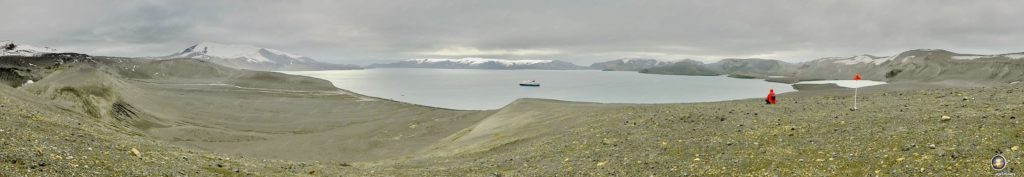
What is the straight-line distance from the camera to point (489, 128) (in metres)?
42.9

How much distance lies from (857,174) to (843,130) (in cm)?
672

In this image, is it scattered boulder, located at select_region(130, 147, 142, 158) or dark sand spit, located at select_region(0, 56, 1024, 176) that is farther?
scattered boulder, located at select_region(130, 147, 142, 158)

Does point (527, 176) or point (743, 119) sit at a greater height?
point (743, 119)

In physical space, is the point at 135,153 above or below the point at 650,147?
above

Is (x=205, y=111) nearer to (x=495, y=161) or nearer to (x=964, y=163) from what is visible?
(x=495, y=161)

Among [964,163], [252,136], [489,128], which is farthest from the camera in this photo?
[252,136]

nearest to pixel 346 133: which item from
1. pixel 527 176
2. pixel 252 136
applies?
pixel 252 136

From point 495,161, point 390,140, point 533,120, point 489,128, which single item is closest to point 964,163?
point 495,161

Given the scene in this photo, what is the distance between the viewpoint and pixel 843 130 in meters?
19.8

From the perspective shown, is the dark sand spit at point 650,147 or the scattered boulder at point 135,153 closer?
the dark sand spit at point 650,147

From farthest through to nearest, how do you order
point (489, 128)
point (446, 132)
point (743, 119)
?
point (446, 132), point (489, 128), point (743, 119)

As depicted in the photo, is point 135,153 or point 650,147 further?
point 650,147

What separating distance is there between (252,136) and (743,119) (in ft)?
156

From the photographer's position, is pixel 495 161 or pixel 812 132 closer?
pixel 812 132
